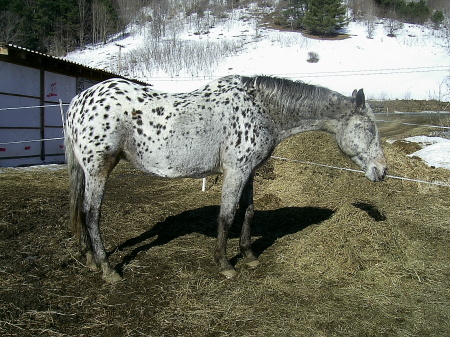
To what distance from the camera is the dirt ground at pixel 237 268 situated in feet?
8.66

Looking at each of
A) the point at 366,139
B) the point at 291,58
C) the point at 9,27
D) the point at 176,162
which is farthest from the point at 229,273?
the point at 291,58

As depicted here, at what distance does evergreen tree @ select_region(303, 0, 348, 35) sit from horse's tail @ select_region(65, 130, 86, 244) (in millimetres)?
49279

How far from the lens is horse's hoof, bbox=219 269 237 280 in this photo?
3424mm

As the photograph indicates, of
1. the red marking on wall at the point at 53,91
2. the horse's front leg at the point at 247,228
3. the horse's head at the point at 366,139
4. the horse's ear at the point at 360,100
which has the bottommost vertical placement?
the horse's front leg at the point at 247,228

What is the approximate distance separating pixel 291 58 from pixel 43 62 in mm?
31518

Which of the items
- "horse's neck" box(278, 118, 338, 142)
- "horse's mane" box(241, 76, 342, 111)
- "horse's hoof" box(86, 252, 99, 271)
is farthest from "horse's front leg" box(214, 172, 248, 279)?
"horse's hoof" box(86, 252, 99, 271)

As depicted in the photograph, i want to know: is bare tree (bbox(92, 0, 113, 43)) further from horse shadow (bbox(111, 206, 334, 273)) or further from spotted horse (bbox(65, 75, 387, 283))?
spotted horse (bbox(65, 75, 387, 283))

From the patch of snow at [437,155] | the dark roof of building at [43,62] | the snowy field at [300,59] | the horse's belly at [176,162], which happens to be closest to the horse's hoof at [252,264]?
the horse's belly at [176,162]

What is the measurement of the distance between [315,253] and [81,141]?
276 centimetres

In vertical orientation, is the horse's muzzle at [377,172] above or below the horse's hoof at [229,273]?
above

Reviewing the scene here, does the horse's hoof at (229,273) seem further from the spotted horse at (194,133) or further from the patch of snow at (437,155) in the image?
the patch of snow at (437,155)

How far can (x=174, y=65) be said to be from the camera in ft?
124

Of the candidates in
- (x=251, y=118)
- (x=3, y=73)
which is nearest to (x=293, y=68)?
(x=3, y=73)

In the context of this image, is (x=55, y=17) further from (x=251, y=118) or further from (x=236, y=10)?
(x=251, y=118)
